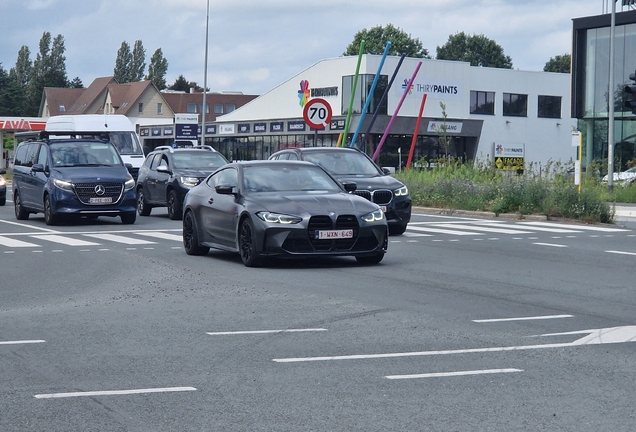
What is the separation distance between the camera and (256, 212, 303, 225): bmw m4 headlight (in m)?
14.2

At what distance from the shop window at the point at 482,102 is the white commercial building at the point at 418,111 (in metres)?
0.07

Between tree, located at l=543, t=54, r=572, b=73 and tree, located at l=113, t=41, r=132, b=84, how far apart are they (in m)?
57.5

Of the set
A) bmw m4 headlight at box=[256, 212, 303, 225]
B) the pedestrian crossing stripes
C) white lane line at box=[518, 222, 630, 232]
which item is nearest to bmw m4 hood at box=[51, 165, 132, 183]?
the pedestrian crossing stripes

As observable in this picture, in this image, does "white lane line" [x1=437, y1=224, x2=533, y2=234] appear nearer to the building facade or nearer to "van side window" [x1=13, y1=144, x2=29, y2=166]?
"van side window" [x1=13, y1=144, x2=29, y2=166]

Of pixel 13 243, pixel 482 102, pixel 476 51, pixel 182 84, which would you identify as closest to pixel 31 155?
pixel 13 243

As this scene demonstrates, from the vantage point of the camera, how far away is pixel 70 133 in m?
36.0

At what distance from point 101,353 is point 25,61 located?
160577 mm

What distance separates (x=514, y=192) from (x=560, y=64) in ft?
357

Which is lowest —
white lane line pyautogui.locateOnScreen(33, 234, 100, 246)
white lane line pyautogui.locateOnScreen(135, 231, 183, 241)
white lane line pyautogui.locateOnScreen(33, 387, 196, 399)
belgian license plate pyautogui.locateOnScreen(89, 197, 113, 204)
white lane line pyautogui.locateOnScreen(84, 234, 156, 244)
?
white lane line pyautogui.locateOnScreen(33, 387, 196, 399)

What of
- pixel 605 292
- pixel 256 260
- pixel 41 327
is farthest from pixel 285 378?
pixel 256 260

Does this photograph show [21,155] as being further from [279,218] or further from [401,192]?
[279,218]

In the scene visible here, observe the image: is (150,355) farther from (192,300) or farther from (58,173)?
(58,173)

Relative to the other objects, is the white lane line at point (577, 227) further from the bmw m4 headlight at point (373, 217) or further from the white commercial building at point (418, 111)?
the white commercial building at point (418, 111)

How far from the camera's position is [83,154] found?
2533cm
